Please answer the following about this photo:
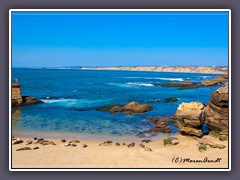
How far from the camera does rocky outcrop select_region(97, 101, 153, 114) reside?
10.4m

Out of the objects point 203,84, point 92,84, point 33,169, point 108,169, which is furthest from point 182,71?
point 33,169

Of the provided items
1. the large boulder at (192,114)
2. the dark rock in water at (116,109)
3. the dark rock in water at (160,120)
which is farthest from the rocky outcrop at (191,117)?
the dark rock in water at (116,109)

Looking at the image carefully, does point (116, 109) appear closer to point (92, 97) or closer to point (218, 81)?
point (92, 97)

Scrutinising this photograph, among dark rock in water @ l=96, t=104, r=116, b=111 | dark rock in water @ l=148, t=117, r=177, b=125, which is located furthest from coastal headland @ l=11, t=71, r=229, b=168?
dark rock in water @ l=96, t=104, r=116, b=111

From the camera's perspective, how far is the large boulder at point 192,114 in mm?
9875

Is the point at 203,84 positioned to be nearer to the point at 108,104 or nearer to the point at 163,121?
the point at 163,121

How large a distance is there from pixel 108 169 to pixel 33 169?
1897mm

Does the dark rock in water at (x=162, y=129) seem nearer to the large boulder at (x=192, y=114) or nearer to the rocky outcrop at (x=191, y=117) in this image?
the rocky outcrop at (x=191, y=117)

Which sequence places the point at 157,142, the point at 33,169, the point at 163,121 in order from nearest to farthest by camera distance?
1. the point at 33,169
2. the point at 157,142
3. the point at 163,121

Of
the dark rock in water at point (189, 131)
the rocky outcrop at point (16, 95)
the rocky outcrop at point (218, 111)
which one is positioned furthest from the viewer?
the dark rock in water at point (189, 131)

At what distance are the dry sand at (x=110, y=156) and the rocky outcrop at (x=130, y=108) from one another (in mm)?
2003

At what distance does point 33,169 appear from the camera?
25.2 feet

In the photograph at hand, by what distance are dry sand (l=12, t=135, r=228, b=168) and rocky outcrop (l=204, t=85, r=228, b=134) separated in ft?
2.23

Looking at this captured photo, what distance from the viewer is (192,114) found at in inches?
392
